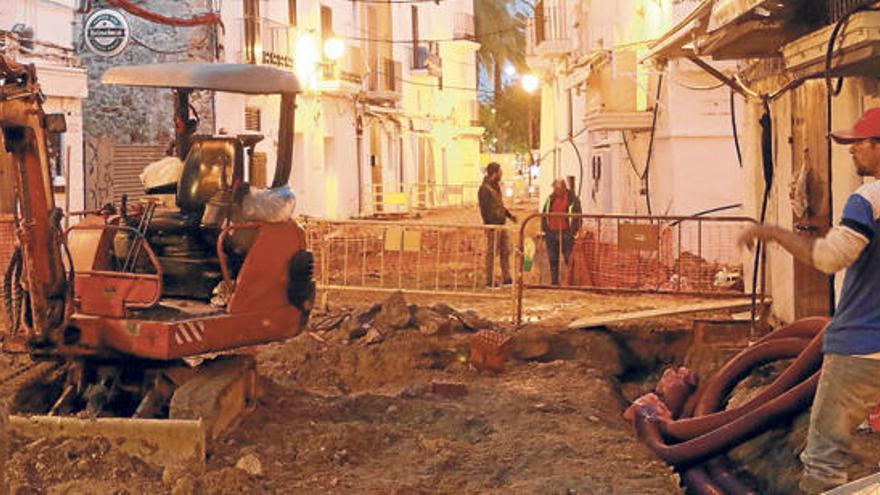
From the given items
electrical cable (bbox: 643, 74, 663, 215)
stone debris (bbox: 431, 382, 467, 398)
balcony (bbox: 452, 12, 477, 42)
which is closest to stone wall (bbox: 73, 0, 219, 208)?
electrical cable (bbox: 643, 74, 663, 215)

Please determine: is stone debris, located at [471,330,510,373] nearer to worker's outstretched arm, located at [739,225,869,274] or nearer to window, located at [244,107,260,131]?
worker's outstretched arm, located at [739,225,869,274]

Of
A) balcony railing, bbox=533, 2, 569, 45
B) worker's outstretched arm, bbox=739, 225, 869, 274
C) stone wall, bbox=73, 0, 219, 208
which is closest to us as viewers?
worker's outstretched arm, bbox=739, 225, 869, 274

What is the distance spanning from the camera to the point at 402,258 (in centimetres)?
1673

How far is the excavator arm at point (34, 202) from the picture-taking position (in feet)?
27.5

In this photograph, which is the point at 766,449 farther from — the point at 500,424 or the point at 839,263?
the point at 839,263

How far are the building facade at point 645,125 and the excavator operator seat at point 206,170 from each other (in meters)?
11.1

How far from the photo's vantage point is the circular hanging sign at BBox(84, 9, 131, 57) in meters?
27.2

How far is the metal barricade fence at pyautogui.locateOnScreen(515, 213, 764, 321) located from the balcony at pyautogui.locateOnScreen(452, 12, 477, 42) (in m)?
41.9

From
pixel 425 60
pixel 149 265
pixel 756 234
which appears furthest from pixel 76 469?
pixel 425 60

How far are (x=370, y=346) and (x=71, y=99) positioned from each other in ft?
37.8

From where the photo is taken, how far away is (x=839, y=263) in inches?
232

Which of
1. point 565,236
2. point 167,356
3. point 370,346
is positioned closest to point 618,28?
point 565,236

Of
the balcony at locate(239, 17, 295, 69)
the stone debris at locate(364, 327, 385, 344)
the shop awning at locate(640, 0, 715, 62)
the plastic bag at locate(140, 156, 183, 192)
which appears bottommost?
the stone debris at locate(364, 327, 385, 344)

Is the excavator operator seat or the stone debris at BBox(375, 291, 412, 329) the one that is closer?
the excavator operator seat
